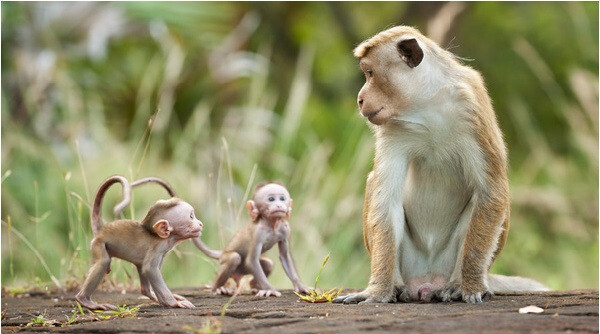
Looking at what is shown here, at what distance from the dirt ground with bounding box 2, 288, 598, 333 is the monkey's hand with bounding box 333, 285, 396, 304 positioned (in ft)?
0.53

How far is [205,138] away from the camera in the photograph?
39.4 ft

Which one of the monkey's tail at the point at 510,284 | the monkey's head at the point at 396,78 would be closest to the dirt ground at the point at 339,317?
the monkey's tail at the point at 510,284

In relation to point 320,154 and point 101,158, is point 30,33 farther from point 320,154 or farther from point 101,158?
point 320,154

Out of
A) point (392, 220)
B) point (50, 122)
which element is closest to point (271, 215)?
point (392, 220)

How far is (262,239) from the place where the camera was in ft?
21.1

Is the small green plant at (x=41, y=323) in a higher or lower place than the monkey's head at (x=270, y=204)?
lower

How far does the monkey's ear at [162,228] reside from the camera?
566 centimetres

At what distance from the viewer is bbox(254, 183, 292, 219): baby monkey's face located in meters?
6.38

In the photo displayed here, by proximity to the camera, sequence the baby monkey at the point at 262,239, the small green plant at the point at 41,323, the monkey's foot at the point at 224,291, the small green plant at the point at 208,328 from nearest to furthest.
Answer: the small green plant at the point at 208,328, the small green plant at the point at 41,323, the baby monkey at the point at 262,239, the monkey's foot at the point at 224,291

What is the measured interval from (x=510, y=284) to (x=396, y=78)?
1669mm

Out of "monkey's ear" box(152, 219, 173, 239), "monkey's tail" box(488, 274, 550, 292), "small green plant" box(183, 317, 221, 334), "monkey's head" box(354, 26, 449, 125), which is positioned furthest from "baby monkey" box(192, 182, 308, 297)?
"small green plant" box(183, 317, 221, 334)

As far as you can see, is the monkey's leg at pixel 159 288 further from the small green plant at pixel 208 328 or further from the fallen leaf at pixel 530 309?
the fallen leaf at pixel 530 309

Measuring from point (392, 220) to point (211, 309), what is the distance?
1.29 metres

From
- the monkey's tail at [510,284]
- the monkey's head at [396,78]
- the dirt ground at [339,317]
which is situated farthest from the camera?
the monkey's tail at [510,284]
